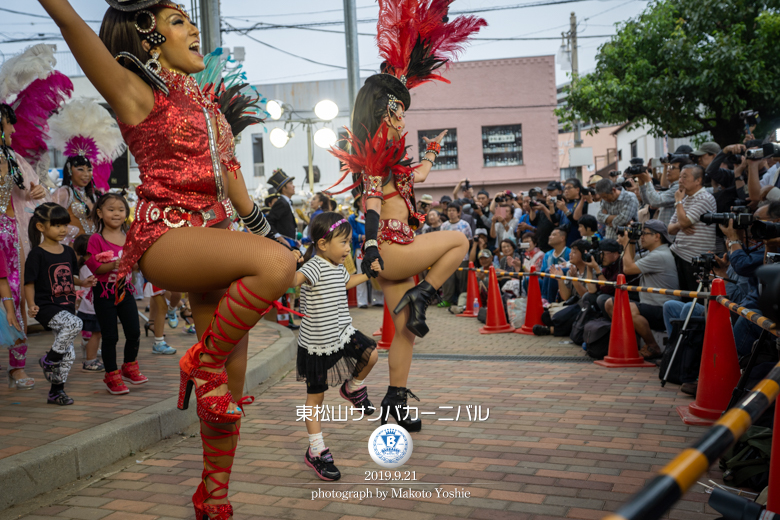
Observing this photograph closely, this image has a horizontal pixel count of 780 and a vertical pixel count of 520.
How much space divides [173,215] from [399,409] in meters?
2.24

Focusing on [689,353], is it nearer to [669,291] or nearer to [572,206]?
[669,291]

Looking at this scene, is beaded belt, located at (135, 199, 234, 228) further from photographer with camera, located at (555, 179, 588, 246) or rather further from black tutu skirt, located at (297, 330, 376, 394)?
photographer with camera, located at (555, 179, 588, 246)

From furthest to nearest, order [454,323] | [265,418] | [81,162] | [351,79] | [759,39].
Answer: [759,39], [351,79], [454,323], [81,162], [265,418]

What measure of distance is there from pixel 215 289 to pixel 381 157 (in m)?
1.89

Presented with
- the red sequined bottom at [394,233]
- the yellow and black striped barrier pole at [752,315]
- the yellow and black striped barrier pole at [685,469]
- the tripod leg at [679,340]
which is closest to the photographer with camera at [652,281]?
the tripod leg at [679,340]

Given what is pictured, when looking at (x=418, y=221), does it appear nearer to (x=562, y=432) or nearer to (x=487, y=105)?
(x=562, y=432)

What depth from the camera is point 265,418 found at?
4.84 m

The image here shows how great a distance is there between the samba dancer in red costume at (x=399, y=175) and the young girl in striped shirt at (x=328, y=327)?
253mm

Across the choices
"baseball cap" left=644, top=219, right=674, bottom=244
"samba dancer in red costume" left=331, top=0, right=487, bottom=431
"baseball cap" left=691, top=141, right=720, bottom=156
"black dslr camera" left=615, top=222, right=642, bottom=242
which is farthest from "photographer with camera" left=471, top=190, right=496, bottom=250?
"samba dancer in red costume" left=331, top=0, right=487, bottom=431

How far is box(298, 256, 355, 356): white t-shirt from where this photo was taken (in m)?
3.88

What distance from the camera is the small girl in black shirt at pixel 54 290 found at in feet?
15.6

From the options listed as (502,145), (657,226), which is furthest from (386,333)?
(502,145)

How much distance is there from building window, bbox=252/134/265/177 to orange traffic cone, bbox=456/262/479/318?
23.5 metres

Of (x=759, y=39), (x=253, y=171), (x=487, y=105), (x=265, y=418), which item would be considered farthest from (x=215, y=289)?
(x=253, y=171)
